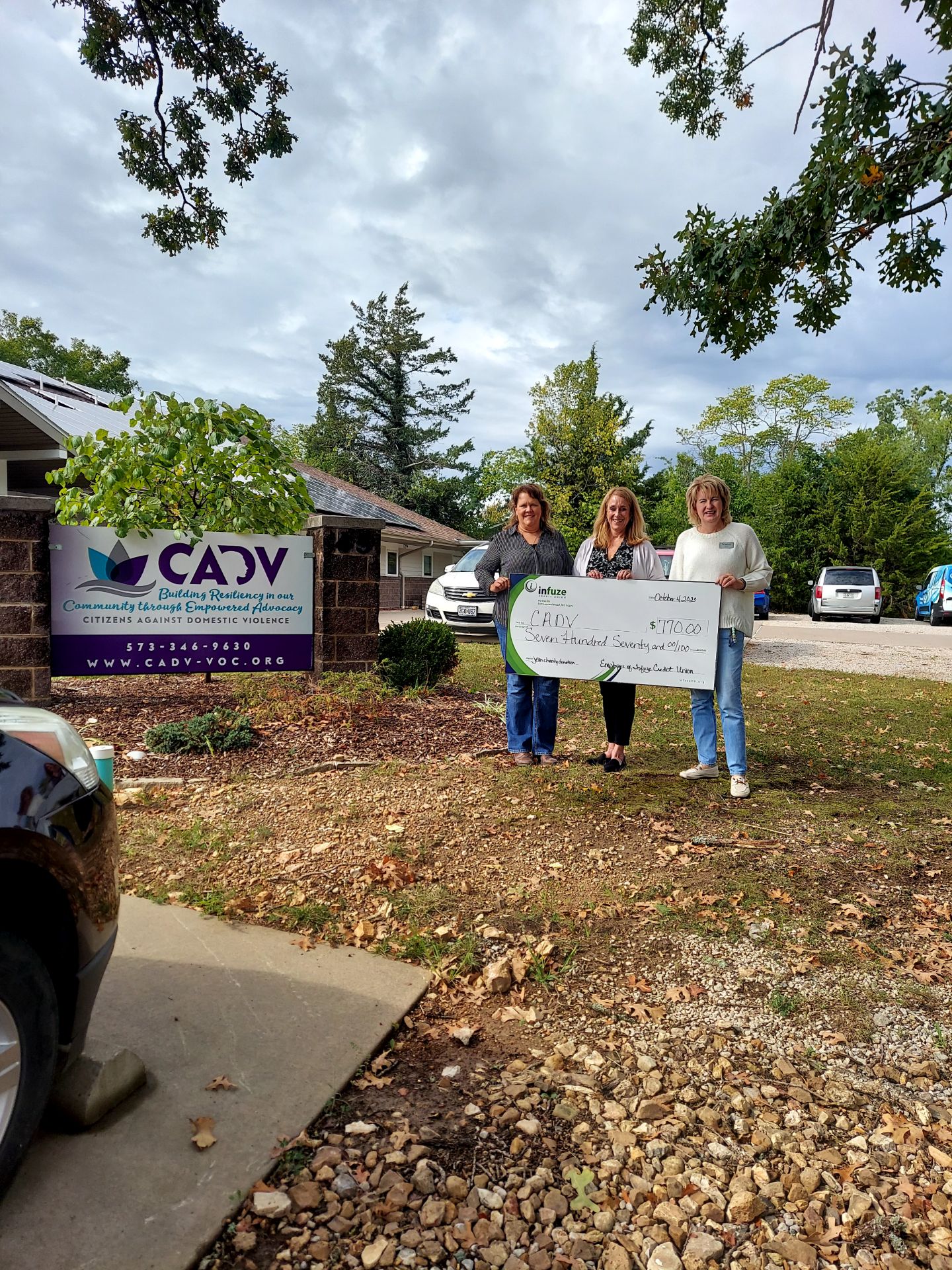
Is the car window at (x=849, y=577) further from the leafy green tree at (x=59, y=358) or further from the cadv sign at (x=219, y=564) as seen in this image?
the leafy green tree at (x=59, y=358)

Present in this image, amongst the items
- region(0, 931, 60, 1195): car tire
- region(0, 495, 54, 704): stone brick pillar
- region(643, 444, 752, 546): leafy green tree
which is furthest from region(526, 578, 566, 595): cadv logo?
region(643, 444, 752, 546): leafy green tree

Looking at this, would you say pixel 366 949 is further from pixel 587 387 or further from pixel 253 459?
pixel 587 387

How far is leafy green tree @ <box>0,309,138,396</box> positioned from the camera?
42094 millimetres

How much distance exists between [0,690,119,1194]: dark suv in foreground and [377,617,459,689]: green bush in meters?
5.21

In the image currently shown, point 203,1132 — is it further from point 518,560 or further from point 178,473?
point 178,473

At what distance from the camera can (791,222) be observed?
16.7 feet

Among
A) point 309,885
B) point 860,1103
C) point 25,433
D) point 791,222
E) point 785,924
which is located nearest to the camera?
point 860,1103

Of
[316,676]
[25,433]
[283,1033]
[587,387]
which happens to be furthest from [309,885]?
[587,387]

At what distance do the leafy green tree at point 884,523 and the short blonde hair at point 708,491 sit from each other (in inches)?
1196

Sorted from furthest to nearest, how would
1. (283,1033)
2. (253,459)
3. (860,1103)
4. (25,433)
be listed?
(25,433) < (253,459) < (283,1033) < (860,1103)

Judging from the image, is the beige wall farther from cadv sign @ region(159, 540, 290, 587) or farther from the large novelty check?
the large novelty check

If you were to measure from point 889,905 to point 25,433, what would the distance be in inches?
543

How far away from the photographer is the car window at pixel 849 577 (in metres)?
24.2

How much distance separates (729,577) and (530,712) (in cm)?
157
